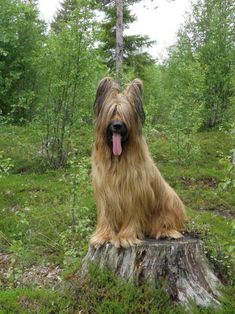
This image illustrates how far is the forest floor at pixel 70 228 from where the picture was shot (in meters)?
5.53

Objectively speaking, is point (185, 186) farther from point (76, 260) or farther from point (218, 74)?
point (218, 74)

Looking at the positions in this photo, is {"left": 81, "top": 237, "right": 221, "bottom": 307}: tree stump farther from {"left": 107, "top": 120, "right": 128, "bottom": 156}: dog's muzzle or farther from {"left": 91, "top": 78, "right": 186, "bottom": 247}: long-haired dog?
{"left": 107, "top": 120, "right": 128, "bottom": 156}: dog's muzzle

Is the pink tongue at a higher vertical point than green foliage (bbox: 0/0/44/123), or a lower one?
lower

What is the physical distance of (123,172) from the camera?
5500 millimetres

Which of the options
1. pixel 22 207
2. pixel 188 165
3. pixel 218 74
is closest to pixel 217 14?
pixel 218 74

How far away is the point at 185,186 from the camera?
12.5 meters

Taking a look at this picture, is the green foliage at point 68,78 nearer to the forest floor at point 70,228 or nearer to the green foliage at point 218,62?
the forest floor at point 70,228

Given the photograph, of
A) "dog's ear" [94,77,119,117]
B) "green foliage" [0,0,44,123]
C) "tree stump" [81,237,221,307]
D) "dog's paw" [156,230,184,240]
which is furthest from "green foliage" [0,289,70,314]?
"green foliage" [0,0,44,123]

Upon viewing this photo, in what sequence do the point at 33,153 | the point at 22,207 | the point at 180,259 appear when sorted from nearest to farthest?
the point at 180,259 < the point at 22,207 < the point at 33,153

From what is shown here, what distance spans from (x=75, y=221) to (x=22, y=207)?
267 cm

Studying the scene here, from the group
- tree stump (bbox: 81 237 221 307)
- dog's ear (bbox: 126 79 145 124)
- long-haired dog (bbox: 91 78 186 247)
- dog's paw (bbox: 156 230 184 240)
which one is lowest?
tree stump (bbox: 81 237 221 307)

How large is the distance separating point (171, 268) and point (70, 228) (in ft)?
10.8

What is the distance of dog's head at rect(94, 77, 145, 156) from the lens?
5266 mm

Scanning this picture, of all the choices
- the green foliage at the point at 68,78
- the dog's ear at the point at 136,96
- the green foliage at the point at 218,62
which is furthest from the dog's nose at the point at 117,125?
the green foliage at the point at 218,62
